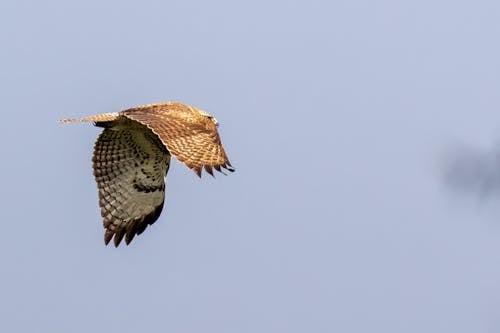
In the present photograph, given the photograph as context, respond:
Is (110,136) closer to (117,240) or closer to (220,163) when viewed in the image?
(117,240)

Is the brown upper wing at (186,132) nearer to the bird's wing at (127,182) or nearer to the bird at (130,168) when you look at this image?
the bird at (130,168)

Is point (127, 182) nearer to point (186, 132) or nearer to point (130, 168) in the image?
point (130, 168)

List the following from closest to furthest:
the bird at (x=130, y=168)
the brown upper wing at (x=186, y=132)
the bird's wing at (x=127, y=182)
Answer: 1. the brown upper wing at (x=186, y=132)
2. the bird at (x=130, y=168)
3. the bird's wing at (x=127, y=182)

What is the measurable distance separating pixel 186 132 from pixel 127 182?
17.7 feet

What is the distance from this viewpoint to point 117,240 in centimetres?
4400

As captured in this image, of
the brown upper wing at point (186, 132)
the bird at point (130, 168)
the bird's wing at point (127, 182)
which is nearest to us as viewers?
the brown upper wing at point (186, 132)

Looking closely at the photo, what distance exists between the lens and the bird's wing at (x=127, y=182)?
43438 millimetres

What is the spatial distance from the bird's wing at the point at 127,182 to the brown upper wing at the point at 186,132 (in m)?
1.79

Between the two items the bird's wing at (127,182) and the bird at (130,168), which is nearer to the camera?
the bird at (130,168)

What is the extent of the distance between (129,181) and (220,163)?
709cm

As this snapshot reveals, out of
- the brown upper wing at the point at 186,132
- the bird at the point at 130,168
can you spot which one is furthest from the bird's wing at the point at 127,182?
the brown upper wing at the point at 186,132

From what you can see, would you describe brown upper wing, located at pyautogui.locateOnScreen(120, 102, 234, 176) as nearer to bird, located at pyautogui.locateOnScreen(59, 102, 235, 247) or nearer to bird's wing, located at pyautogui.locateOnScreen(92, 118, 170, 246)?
bird, located at pyautogui.locateOnScreen(59, 102, 235, 247)

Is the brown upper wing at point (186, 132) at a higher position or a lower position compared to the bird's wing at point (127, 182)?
higher

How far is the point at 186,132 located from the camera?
127 ft
